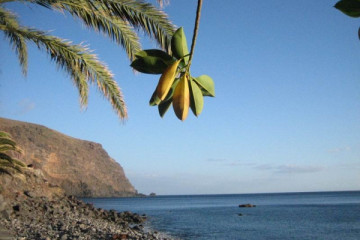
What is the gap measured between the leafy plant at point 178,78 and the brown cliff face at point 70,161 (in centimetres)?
8105

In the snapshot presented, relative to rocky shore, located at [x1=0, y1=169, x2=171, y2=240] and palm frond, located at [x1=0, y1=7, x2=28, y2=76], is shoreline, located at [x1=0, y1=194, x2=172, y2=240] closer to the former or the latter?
rocky shore, located at [x1=0, y1=169, x2=171, y2=240]

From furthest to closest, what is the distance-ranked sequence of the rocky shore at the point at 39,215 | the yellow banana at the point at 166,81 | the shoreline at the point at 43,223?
the rocky shore at the point at 39,215 < the shoreline at the point at 43,223 < the yellow banana at the point at 166,81

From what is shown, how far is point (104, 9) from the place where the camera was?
5.41 m

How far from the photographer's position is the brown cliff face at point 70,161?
3452 inches

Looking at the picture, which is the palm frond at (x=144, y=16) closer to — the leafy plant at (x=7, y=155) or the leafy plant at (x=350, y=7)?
the leafy plant at (x=350, y=7)

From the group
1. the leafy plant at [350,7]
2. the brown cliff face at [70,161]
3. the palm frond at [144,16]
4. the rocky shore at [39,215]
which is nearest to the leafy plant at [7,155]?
the rocky shore at [39,215]

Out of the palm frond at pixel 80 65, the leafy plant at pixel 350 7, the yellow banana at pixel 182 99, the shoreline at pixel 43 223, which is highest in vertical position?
the palm frond at pixel 80 65

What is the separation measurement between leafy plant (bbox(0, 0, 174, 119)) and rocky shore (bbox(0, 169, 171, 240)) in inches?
183

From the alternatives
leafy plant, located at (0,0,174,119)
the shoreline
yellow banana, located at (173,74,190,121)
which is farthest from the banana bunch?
the shoreline

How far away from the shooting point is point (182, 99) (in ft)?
2.78

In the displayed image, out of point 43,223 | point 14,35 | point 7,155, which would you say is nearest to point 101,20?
point 14,35

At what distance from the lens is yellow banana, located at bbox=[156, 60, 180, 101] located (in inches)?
32.3

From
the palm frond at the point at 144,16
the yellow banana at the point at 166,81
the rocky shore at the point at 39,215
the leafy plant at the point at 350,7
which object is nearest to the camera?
the leafy plant at the point at 350,7

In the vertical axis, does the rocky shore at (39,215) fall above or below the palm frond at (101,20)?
below
